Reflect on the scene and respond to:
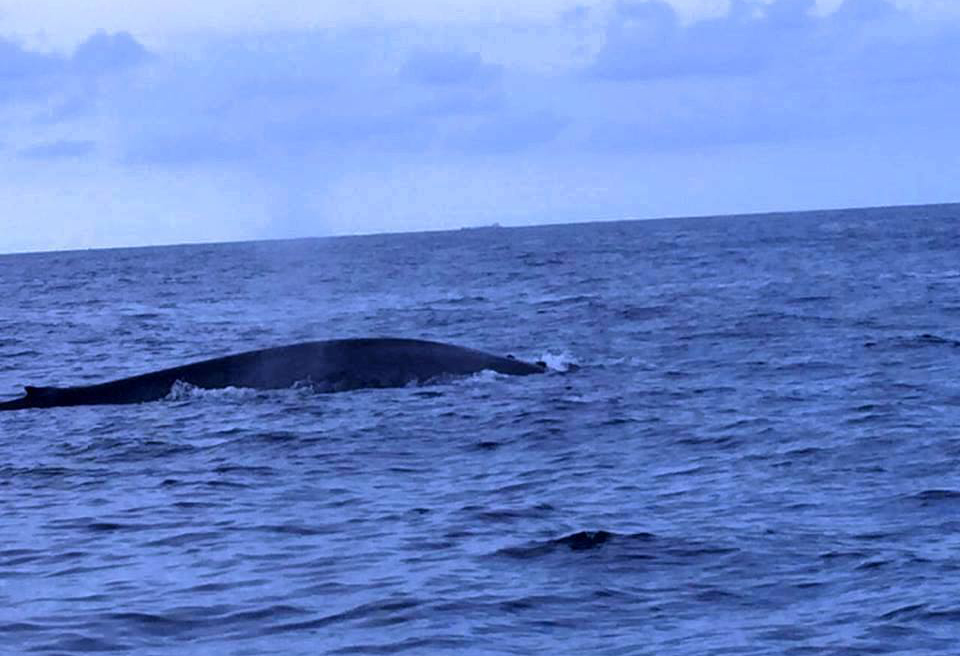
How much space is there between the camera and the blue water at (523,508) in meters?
10.9

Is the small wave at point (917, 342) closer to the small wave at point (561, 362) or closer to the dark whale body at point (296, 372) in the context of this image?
the small wave at point (561, 362)

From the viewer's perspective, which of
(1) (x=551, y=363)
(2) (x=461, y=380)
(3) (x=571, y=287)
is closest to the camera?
(2) (x=461, y=380)

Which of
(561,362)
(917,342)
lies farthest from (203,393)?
(917,342)

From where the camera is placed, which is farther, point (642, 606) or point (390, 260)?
point (390, 260)

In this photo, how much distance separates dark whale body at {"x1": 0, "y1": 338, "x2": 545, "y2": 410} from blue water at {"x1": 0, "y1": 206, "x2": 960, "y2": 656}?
13.2 inches

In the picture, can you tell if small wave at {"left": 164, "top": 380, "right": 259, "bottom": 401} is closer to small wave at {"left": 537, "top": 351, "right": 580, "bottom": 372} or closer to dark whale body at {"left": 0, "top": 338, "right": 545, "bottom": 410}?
dark whale body at {"left": 0, "top": 338, "right": 545, "bottom": 410}

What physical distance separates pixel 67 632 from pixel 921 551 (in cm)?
584

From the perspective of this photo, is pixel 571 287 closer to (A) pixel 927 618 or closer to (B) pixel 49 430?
(B) pixel 49 430

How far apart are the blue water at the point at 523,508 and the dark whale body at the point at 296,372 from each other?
0.34 m

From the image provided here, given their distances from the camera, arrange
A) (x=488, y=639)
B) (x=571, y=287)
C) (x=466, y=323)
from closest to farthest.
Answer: (x=488, y=639), (x=466, y=323), (x=571, y=287)

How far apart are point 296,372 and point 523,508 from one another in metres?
9.24

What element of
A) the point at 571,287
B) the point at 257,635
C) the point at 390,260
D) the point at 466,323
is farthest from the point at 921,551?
the point at 390,260

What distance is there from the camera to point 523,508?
47.6ft

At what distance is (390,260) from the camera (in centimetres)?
10294
